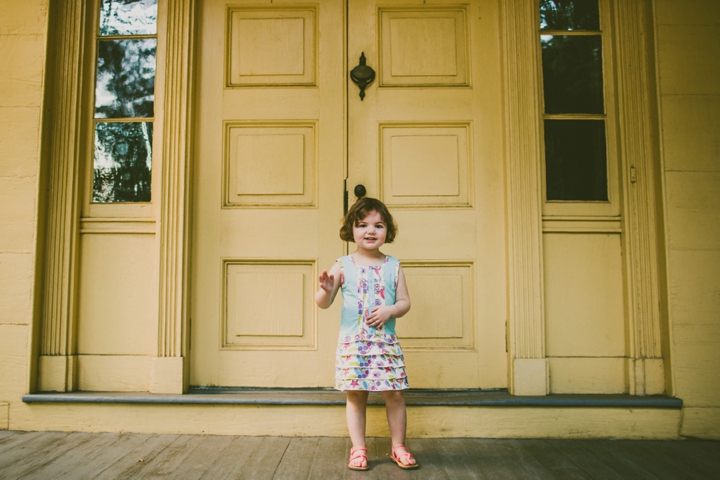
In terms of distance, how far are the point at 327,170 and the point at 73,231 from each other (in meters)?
1.39

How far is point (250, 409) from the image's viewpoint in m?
2.45

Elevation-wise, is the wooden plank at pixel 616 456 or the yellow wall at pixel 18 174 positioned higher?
the yellow wall at pixel 18 174

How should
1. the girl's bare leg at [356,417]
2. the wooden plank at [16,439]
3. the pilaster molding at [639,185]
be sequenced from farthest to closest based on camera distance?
1. the pilaster molding at [639,185]
2. the wooden plank at [16,439]
3. the girl's bare leg at [356,417]

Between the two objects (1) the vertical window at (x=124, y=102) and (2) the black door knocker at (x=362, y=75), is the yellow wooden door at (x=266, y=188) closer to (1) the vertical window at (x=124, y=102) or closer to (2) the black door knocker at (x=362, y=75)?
(2) the black door knocker at (x=362, y=75)

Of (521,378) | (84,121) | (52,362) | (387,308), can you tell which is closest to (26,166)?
(84,121)

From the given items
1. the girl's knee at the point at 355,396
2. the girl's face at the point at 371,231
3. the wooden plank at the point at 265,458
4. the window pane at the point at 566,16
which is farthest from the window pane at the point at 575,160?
the wooden plank at the point at 265,458

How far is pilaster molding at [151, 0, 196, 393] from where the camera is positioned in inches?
100

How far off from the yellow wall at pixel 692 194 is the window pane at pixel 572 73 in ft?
0.99

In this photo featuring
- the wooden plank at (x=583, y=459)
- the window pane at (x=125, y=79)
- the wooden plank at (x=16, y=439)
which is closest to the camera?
the wooden plank at (x=583, y=459)

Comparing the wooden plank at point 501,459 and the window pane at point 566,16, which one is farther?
the window pane at point 566,16

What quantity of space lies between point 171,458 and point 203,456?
13 cm

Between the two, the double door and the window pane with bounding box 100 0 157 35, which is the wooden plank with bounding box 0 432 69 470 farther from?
the window pane with bounding box 100 0 157 35

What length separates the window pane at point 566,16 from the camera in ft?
8.82

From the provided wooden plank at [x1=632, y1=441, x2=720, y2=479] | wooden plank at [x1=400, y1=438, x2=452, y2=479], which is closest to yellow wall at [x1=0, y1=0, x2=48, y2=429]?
wooden plank at [x1=400, y1=438, x2=452, y2=479]
